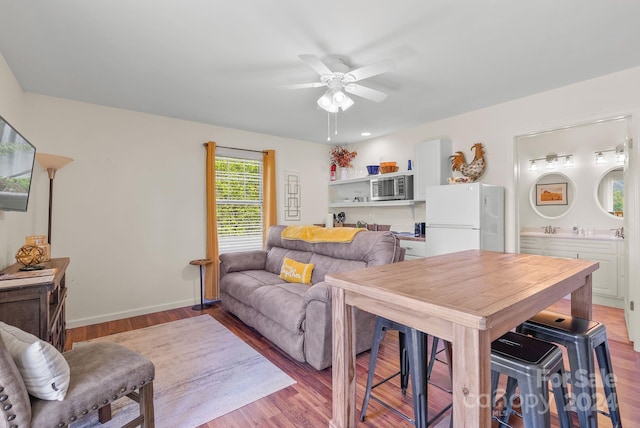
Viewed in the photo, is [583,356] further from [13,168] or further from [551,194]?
[551,194]

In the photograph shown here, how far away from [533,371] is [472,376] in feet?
1.26

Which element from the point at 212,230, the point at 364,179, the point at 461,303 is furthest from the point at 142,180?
the point at 461,303

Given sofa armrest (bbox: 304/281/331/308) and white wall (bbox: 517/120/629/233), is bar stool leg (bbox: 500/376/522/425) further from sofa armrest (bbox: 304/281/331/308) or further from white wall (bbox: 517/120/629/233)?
white wall (bbox: 517/120/629/233)

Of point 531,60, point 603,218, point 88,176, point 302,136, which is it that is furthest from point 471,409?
point 603,218

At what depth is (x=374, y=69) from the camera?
83.8 inches

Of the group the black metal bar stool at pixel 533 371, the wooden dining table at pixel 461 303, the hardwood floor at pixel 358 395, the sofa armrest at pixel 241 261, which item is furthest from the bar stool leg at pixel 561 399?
the sofa armrest at pixel 241 261

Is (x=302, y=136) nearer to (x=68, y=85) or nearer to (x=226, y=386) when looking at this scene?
(x=68, y=85)

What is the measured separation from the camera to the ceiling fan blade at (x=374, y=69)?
6.71 feet

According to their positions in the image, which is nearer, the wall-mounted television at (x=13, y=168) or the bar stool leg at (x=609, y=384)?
the bar stool leg at (x=609, y=384)

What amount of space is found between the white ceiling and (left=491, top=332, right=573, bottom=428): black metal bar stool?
191cm

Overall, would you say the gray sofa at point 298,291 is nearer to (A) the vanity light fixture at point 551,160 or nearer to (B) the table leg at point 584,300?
(B) the table leg at point 584,300

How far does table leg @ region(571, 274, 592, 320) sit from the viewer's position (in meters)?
1.79

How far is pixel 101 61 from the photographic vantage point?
2.41 m

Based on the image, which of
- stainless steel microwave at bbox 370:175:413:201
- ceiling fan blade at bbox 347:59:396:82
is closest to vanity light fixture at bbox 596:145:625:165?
stainless steel microwave at bbox 370:175:413:201
